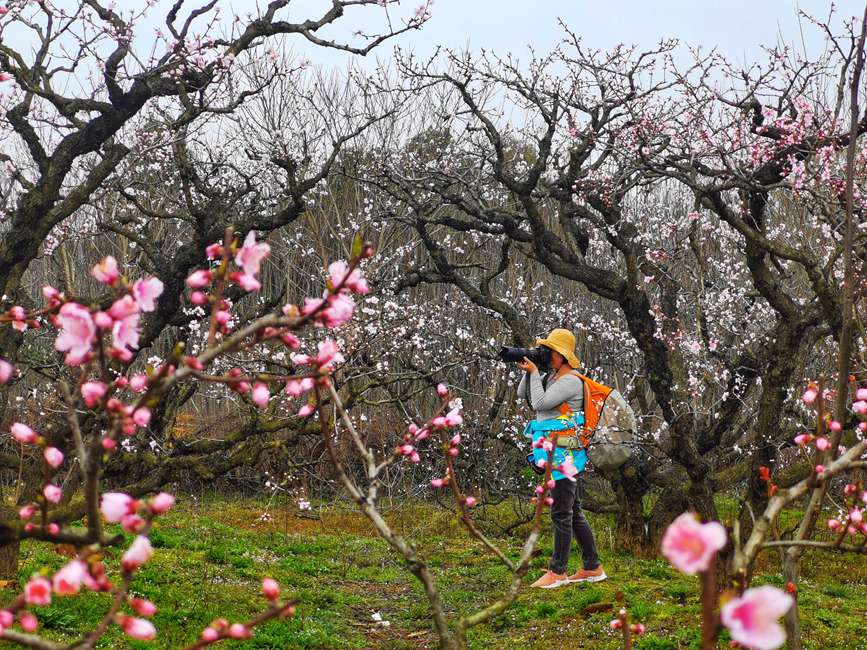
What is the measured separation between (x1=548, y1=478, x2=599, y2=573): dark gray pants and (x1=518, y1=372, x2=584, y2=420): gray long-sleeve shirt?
22.1 inches

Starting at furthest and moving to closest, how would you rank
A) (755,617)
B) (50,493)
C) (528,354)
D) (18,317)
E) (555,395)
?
(528,354) → (555,395) → (18,317) → (50,493) → (755,617)

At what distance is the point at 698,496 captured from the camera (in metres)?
6.95

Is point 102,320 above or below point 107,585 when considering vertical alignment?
above

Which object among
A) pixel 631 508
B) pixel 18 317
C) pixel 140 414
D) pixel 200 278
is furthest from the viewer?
pixel 631 508

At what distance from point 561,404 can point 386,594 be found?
3.10 m

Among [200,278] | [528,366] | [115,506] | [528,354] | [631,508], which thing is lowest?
[115,506]

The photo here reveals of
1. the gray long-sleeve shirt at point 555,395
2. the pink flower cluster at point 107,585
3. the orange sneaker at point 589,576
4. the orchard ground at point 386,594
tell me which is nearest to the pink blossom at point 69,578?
the pink flower cluster at point 107,585

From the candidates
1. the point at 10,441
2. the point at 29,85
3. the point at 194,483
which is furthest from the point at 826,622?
the point at 194,483

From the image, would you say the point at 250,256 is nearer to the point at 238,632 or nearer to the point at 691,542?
the point at 238,632

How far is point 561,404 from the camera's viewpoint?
21.4 feet

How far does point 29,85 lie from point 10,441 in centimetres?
747

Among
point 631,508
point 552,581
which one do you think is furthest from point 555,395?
point 631,508

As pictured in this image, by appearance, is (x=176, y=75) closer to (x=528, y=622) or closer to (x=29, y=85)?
(x=29, y=85)

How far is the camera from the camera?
260 inches
